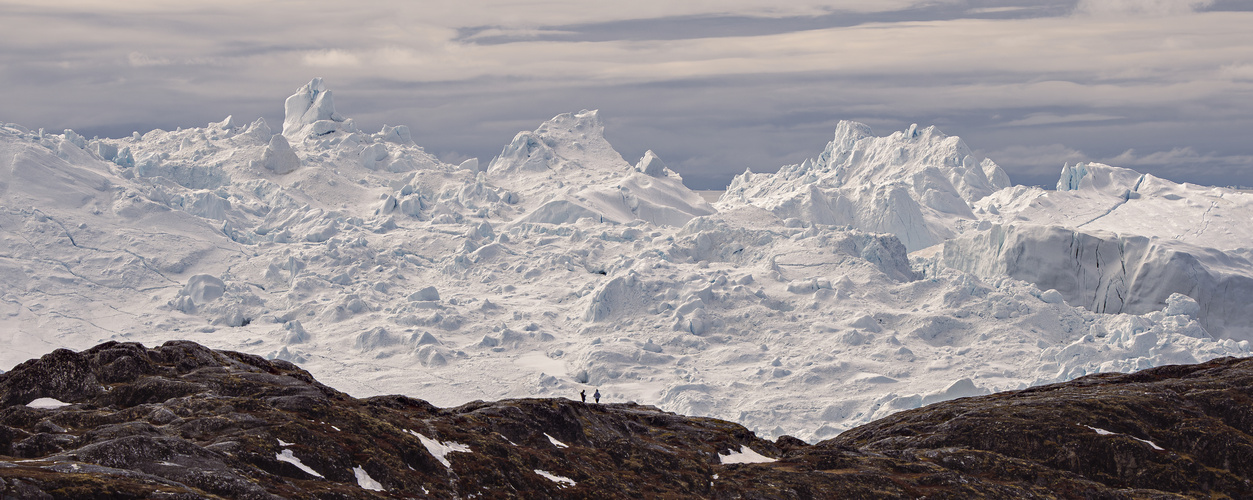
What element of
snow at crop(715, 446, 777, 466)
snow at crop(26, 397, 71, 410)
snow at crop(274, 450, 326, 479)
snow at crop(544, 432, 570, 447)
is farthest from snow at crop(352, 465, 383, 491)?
snow at crop(715, 446, 777, 466)

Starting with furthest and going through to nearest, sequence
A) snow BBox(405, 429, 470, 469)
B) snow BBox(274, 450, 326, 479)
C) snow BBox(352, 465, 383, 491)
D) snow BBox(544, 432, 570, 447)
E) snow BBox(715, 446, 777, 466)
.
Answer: snow BBox(715, 446, 777, 466) < snow BBox(544, 432, 570, 447) < snow BBox(405, 429, 470, 469) < snow BBox(352, 465, 383, 491) < snow BBox(274, 450, 326, 479)

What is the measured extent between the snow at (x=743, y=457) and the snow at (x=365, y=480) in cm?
2115

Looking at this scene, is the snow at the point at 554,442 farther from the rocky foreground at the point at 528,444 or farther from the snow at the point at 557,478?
the snow at the point at 557,478

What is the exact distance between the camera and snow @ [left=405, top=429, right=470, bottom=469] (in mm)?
43406

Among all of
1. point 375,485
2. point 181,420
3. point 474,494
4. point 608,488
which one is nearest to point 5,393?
point 181,420

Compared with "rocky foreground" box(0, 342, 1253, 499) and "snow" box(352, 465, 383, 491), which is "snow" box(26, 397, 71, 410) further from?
"snow" box(352, 465, 383, 491)

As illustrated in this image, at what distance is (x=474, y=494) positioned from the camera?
41.5m

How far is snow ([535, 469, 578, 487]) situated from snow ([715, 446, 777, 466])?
12025 mm

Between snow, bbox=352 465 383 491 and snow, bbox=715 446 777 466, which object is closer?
snow, bbox=352 465 383 491

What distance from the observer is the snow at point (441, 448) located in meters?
43.4

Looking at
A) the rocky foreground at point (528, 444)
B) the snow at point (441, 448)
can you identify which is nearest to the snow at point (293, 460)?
the rocky foreground at point (528, 444)

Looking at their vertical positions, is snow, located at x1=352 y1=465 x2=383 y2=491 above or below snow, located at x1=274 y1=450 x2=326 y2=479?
below

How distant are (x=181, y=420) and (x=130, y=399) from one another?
17.0 ft

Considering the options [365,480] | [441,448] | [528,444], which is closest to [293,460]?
[365,480]
